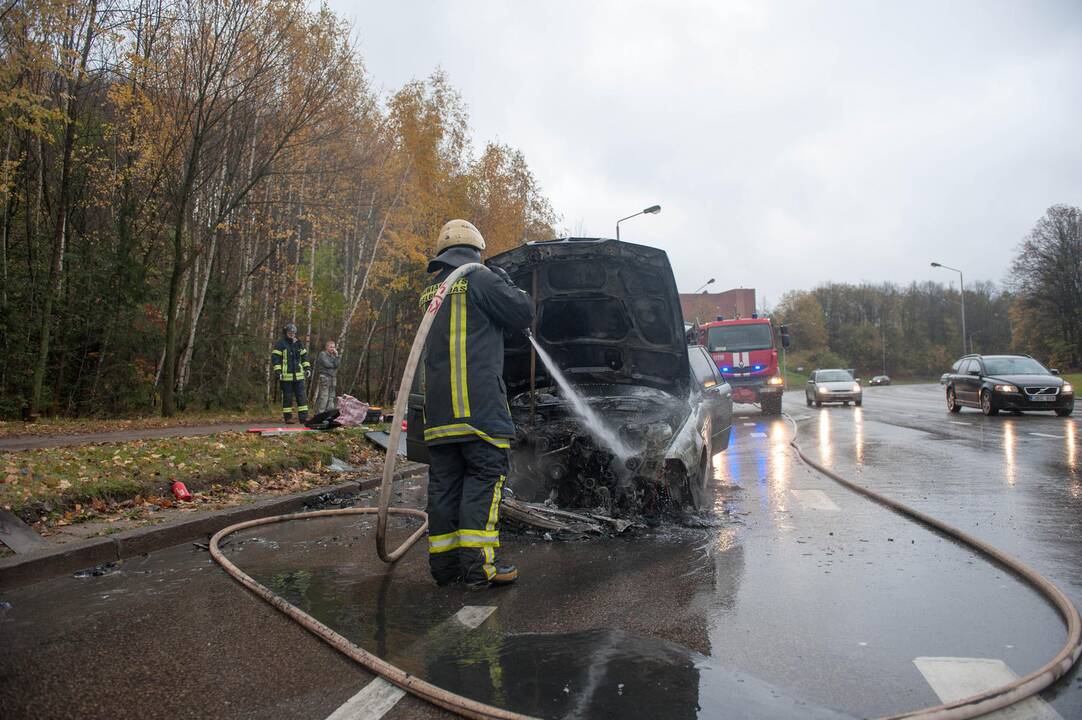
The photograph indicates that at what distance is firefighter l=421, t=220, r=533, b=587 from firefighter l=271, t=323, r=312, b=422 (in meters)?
10.1

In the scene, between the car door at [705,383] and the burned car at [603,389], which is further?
the car door at [705,383]

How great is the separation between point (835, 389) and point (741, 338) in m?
5.32

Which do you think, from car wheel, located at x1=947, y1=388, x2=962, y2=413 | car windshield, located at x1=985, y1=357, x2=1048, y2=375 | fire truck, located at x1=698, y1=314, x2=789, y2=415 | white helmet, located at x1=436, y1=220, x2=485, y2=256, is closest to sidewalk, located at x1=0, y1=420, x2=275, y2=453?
white helmet, located at x1=436, y1=220, x2=485, y2=256

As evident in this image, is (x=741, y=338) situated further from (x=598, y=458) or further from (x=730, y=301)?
(x=730, y=301)

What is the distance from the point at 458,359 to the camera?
420cm

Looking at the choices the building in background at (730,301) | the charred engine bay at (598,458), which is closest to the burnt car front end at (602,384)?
the charred engine bay at (598,458)

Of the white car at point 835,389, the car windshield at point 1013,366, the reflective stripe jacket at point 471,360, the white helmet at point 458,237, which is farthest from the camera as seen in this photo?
the white car at point 835,389

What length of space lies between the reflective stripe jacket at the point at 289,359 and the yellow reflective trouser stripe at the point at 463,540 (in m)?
10.6

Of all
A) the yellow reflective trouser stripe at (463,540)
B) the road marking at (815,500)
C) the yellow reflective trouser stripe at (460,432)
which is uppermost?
the yellow reflective trouser stripe at (460,432)

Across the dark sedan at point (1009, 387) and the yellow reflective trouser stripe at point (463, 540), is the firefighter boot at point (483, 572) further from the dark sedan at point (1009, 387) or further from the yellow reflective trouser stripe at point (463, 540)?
the dark sedan at point (1009, 387)

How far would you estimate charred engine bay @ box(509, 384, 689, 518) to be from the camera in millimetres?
5523

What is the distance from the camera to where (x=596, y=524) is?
528 cm

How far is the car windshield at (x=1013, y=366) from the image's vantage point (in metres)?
16.6

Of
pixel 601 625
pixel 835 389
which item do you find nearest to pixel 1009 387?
pixel 835 389
